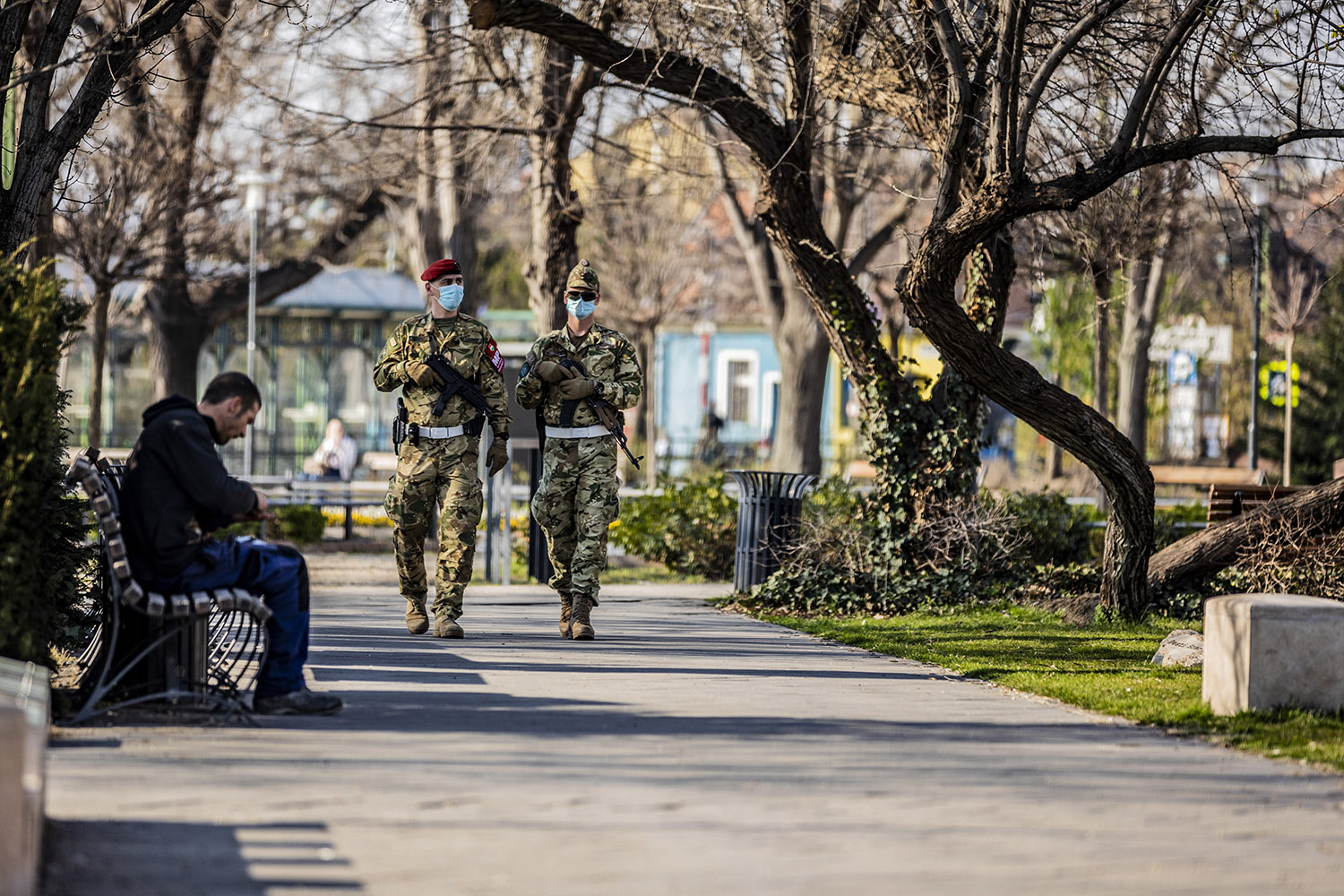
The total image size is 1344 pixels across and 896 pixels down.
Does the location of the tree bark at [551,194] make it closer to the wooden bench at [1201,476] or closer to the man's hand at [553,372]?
the man's hand at [553,372]

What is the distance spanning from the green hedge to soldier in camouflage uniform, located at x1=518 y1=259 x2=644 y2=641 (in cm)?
370

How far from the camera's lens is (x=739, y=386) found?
5194 centimetres

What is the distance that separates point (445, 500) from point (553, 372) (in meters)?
1.01

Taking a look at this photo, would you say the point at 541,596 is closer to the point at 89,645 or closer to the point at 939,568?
the point at 939,568

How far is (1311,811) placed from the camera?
5.39m

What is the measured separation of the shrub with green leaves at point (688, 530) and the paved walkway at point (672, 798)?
7.77m

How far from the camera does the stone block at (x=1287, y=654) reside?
7.18 meters

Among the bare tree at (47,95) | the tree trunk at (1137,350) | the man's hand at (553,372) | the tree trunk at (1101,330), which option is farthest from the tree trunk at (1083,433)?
the tree trunk at (1137,350)

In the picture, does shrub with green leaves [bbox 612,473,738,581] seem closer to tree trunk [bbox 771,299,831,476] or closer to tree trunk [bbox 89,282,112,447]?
tree trunk [bbox 771,299,831,476]

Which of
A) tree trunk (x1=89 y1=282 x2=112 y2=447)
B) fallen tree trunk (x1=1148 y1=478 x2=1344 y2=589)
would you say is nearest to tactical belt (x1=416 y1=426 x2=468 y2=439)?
fallen tree trunk (x1=1148 y1=478 x2=1344 y2=589)

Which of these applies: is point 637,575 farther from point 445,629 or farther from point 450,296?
point 450,296

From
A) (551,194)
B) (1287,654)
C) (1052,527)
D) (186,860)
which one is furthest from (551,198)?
(186,860)

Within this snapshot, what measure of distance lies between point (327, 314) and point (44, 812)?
97.8 ft

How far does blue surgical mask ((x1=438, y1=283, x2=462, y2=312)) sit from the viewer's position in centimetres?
966
